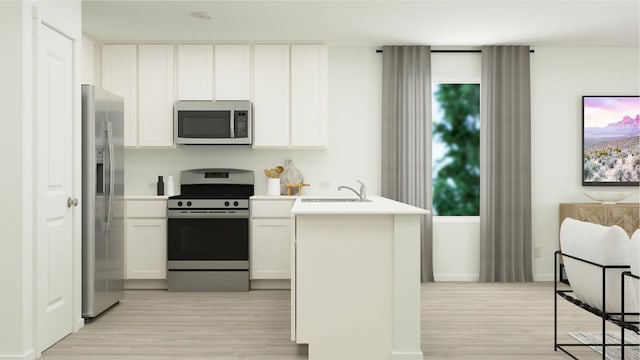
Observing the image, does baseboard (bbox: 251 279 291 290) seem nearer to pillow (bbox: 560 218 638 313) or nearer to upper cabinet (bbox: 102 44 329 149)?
upper cabinet (bbox: 102 44 329 149)

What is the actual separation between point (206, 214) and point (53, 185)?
191cm

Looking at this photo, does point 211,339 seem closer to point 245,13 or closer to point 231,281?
point 231,281

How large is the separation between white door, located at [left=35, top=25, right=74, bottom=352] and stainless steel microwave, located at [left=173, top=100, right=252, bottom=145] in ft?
5.75

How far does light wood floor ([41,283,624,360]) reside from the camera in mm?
3498

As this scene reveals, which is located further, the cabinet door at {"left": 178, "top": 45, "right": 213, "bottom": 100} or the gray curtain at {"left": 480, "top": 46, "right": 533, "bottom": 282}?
the gray curtain at {"left": 480, "top": 46, "right": 533, "bottom": 282}

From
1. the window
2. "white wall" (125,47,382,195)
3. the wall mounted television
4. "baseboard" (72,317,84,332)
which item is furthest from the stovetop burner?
the window

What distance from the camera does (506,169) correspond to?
5945mm

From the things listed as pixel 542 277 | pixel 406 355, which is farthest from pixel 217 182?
pixel 542 277

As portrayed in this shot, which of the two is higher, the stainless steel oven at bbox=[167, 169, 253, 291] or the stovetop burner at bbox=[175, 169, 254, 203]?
the stovetop burner at bbox=[175, 169, 254, 203]

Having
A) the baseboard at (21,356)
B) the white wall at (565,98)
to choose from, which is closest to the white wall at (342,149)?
the white wall at (565,98)

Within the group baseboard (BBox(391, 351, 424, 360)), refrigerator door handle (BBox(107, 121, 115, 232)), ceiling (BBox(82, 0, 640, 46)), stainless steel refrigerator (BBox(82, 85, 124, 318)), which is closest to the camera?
baseboard (BBox(391, 351, 424, 360))

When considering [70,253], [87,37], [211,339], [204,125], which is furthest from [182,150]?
[211,339]

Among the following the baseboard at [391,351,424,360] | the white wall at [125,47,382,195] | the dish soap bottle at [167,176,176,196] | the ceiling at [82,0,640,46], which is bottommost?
the baseboard at [391,351,424,360]

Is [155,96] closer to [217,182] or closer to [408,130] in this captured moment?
[217,182]
